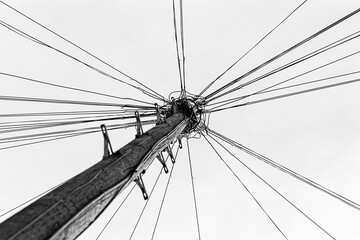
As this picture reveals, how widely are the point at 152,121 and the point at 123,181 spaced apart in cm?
410

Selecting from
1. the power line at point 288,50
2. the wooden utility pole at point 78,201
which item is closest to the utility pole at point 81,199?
the wooden utility pole at point 78,201

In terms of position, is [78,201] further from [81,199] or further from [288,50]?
[288,50]

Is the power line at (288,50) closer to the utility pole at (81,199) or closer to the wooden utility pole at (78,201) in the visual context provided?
the utility pole at (81,199)

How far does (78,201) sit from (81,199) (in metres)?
0.05

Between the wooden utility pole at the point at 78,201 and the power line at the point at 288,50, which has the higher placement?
the power line at the point at 288,50

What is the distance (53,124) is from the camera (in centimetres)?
655

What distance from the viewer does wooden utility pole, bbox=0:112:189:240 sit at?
2429 millimetres

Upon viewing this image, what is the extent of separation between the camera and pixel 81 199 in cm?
295

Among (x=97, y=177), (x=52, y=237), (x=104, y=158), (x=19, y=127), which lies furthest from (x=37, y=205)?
(x=19, y=127)

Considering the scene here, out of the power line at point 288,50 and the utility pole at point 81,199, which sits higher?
the power line at point 288,50

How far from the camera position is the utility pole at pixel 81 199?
244cm

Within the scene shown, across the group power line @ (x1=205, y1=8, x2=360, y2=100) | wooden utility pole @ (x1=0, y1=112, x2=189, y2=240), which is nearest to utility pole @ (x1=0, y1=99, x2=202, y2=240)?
wooden utility pole @ (x1=0, y1=112, x2=189, y2=240)

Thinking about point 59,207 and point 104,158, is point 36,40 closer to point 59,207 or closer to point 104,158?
point 104,158

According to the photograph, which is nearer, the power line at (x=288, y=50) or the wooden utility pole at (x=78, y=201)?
the wooden utility pole at (x=78, y=201)
